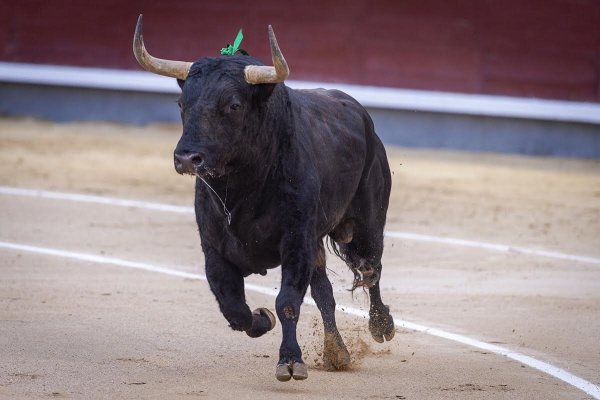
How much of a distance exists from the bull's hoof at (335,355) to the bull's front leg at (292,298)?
38 centimetres

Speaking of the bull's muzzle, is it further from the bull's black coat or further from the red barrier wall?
the red barrier wall

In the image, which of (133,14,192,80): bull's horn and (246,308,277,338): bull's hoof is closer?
(133,14,192,80): bull's horn

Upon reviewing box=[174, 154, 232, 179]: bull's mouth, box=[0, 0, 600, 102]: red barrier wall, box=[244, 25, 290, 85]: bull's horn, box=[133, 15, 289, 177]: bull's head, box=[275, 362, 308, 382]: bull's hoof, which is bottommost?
box=[0, 0, 600, 102]: red barrier wall

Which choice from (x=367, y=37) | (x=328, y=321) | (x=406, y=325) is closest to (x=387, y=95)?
(x=367, y=37)

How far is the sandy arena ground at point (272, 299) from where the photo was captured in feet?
13.4

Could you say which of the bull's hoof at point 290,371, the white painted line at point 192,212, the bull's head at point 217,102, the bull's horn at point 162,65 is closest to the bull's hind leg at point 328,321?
the bull's hoof at point 290,371

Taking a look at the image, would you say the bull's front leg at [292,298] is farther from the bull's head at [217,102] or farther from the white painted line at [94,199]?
the white painted line at [94,199]

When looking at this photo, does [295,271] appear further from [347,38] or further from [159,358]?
[347,38]

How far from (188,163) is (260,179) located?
0.42 m

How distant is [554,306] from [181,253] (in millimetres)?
2001

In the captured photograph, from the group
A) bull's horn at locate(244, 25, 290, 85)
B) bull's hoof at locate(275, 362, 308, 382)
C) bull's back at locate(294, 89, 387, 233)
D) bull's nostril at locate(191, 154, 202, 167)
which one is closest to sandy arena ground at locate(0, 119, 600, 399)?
bull's hoof at locate(275, 362, 308, 382)

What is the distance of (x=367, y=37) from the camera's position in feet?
39.2

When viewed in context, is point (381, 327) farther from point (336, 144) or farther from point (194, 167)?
point (194, 167)

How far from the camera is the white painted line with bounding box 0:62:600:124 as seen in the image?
11.1 m
